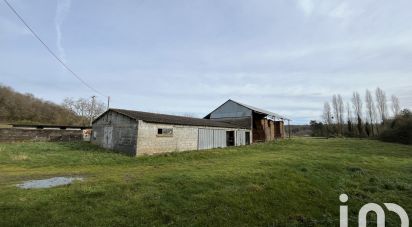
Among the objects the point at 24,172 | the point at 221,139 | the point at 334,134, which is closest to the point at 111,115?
the point at 24,172

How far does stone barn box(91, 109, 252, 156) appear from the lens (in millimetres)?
17278

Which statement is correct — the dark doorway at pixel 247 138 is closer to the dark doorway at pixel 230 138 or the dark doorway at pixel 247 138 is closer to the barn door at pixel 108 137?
the dark doorway at pixel 230 138

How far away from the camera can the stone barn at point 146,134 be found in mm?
17278

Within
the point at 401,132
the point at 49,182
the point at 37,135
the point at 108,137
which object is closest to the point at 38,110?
the point at 37,135

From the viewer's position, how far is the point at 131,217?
5602 millimetres

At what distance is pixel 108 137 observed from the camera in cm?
1980

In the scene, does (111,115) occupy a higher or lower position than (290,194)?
higher

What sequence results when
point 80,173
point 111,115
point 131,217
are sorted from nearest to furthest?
1. point 131,217
2. point 80,173
3. point 111,115

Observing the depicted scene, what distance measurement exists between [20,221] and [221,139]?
21966 mm

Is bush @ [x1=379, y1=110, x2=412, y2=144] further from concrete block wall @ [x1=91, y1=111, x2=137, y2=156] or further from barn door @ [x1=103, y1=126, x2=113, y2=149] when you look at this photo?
barn door @ [x1=103, y1=126, x2=113, y2=149]

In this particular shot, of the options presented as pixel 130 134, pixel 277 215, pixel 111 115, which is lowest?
pixel 277 215

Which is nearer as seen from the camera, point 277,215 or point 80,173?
point 277,215

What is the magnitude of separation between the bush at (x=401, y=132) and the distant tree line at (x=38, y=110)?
56724 mm

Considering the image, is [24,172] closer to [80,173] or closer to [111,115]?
[80,173]
